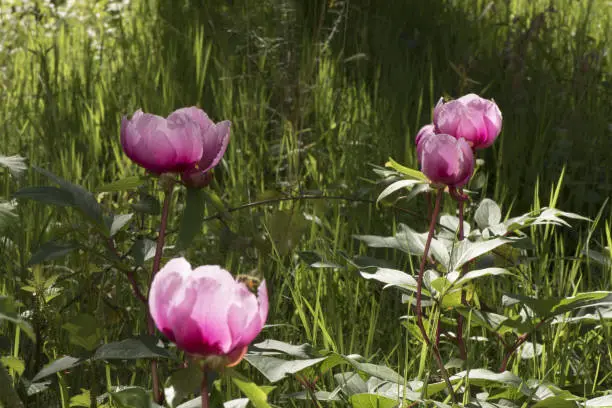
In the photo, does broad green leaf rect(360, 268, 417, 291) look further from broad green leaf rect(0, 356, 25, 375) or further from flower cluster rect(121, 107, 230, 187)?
broad green leaf rect(0, 356, 25, 375)

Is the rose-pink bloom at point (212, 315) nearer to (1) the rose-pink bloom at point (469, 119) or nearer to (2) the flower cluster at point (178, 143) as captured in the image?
(2) the flower cluster at point (178, 143)

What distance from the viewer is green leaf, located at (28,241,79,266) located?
1104 millimetres

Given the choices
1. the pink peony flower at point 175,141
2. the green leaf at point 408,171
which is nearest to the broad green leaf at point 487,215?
the green leaf at point 408,171

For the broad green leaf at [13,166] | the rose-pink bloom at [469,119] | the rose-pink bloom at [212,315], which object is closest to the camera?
the rose-pink bloom at [212,315]

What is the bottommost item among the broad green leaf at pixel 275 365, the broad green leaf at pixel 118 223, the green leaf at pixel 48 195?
the broad green leaf at pixel 275 365

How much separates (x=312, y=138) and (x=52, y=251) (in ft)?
4.98

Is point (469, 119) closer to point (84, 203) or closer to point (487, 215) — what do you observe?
point (487, 215)

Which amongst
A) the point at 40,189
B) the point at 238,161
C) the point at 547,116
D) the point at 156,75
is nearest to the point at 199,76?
the point at 156,75

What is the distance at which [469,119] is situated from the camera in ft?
4.26

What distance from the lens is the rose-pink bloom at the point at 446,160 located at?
116cm

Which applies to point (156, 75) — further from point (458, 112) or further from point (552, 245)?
point (458, 112)

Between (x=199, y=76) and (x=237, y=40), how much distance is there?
0.60 feet

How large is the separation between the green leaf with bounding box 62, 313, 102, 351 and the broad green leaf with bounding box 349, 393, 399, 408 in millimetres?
332

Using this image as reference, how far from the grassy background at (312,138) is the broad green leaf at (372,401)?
28 centimetres
